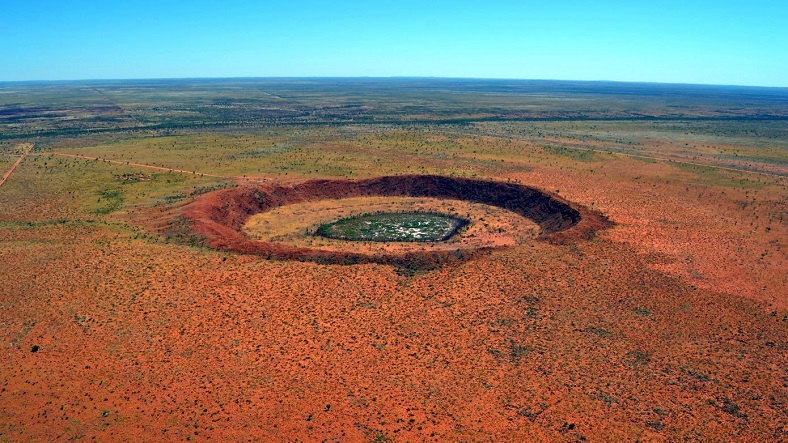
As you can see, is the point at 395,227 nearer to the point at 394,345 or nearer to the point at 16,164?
the point at 394,345

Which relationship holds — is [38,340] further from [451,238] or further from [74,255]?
[451,238]

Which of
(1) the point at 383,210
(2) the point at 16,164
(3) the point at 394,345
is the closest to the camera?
(3) the point at 394,345

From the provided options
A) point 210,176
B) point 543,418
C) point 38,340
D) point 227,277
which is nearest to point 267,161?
point 210,176

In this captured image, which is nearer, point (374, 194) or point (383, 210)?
point (383, 210)

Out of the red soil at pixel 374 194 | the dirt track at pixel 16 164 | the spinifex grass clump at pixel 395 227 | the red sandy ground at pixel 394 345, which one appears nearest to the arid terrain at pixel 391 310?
the red sandy ground at pixel 394 345

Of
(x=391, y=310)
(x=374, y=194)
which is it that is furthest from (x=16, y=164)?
(x=391, y=310)

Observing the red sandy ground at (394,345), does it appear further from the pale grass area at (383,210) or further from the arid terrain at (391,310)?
the pale grass area at (383,210)

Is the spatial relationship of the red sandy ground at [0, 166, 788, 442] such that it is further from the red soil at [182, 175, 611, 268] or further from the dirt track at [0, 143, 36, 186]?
the dirt track at [0, 143, 36, 186]

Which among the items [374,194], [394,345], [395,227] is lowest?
[394,345]
